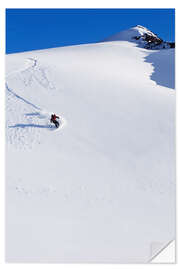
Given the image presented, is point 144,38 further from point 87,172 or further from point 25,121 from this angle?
point 87,172

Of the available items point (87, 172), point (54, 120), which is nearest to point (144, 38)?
point (54, 120)

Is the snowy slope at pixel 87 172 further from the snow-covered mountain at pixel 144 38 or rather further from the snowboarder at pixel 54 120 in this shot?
the snow-covered mountain at pixel 144 38

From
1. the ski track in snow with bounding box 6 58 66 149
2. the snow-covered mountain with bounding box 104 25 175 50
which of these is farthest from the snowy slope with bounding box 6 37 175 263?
the snow-covered mountain with bounding box 104 25 175 50

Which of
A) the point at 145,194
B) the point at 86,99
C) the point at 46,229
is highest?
the point at 86,99

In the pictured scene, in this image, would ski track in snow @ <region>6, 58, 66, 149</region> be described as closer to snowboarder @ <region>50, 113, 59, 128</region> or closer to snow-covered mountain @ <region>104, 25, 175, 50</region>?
snowboarder @ <region>50, 113, 59, 128</region>

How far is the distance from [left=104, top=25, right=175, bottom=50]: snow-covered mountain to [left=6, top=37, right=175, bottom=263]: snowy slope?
47.6ft

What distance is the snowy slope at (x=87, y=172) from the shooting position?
10.9 ft

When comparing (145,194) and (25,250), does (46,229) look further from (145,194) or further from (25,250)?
(145,194)

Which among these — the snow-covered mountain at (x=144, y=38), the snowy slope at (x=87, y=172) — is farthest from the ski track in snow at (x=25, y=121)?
the snow-covered mountain at (x=144, y=38)

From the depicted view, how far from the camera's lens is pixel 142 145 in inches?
205

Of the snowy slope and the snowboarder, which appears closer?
the snowy slope

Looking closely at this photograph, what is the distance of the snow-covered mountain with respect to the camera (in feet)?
67.7
